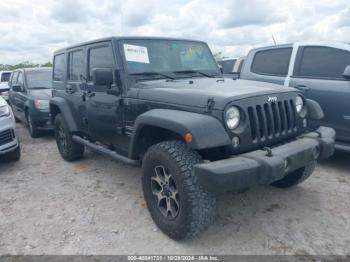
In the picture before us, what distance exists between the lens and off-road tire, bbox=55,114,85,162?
5.32 m

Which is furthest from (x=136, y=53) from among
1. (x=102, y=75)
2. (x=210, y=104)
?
(x=210, y=104)

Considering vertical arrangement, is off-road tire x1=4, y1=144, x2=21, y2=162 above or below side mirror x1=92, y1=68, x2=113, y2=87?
below

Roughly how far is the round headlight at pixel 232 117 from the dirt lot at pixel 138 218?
1061mm

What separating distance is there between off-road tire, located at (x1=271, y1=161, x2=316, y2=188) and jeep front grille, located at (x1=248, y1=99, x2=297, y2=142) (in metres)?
0.68

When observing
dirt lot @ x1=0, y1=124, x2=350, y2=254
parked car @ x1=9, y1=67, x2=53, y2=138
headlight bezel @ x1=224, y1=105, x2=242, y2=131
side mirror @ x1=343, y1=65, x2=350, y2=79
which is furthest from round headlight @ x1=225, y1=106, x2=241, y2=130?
parked car @ x1=9, y1=67, x2=53, y2=138

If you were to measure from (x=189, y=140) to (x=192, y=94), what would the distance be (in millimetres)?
566

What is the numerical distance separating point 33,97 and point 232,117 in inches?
231

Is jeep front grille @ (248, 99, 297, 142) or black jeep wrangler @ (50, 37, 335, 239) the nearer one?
black jeep wrangler @ (50, 37, 335, 239)

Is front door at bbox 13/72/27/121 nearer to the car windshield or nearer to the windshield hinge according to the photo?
the car windshield

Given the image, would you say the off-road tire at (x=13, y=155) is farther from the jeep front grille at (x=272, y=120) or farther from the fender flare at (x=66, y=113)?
the jeep front grille at (x=272, y=120)

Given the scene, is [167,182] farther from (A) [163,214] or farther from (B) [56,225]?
(B) [56,225]

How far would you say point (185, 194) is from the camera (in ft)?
9.16

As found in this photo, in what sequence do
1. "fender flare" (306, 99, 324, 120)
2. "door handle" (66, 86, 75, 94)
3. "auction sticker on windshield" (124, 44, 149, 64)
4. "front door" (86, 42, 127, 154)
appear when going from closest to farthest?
"fender flare" (306, 99, 324, 120)
"auction sticker on windshield" (124, 44, 149, 64)
"front door" (86, 42, 127, 154)
"door handle" (66, 86, 75, 94)

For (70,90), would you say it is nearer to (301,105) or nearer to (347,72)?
(301,105)
